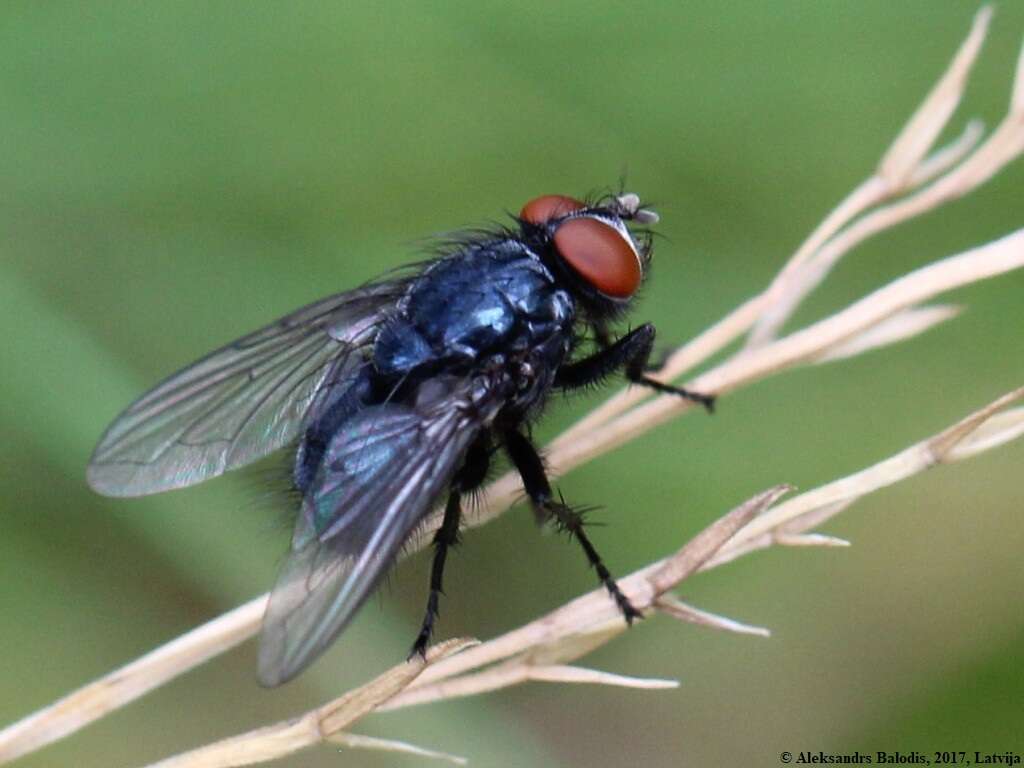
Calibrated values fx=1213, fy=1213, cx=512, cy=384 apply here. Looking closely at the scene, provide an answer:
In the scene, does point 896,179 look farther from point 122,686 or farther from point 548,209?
point 122,686

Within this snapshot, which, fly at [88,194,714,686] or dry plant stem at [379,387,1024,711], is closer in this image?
dry plant stem at [379,387,1024,711]

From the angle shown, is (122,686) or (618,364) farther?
(618,364)

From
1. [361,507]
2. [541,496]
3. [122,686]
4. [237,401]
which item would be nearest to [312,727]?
[122,686]

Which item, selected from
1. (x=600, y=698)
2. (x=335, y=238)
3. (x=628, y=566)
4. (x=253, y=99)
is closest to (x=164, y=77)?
(x=253, y=99)

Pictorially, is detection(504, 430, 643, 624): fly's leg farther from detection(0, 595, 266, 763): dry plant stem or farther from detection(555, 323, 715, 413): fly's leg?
detection(0, 595, 266, 763): dry plant stem

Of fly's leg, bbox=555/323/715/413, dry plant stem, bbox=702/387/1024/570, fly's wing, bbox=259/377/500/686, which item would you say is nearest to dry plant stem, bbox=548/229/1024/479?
dry plant stem, bbox=702/387/1024/570

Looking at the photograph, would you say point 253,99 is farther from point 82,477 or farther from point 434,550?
point 434,550

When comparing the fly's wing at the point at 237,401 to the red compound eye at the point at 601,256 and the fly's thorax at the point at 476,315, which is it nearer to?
the fly's thorax at the point at 476,315
